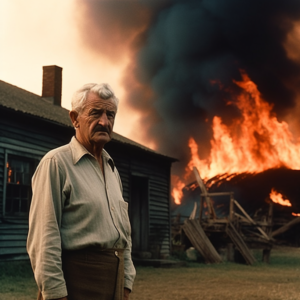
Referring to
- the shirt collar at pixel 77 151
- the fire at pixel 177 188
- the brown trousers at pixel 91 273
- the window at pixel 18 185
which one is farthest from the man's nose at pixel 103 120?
the fire at pixel 177 188

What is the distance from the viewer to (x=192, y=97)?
40.6m

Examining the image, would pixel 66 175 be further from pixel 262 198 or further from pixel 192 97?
pixel 192 97

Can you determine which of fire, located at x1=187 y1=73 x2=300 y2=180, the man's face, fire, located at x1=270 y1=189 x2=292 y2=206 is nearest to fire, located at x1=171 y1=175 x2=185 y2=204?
fire, located at x1=187 y1=73 x2=300 y2=180

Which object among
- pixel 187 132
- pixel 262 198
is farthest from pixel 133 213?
pixel 187 132

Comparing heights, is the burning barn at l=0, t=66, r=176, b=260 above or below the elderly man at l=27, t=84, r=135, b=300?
above

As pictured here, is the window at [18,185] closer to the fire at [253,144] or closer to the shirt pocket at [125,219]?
the shirt pocket at [125,219]

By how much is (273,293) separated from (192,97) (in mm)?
32173

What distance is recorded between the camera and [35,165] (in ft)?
41.9

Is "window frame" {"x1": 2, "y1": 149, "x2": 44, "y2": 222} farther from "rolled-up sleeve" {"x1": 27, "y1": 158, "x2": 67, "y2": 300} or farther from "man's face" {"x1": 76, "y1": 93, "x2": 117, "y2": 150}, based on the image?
"rolled-up sleeve" {"x1": 27, "y1": 158, "x2": 67, "y2": 300}

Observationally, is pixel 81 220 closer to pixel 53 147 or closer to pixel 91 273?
pixel 91 273

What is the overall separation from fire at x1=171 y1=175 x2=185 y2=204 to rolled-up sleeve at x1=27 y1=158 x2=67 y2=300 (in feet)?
107

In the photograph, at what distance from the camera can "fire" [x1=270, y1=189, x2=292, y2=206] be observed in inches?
1170

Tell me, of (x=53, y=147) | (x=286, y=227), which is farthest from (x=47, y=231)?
(x=286, y=227)

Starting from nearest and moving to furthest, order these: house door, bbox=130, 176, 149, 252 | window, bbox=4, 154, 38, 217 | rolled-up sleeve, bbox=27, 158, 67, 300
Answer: rolled-up sleeve, bbox=27, 158, 67, 300, window, bbox=4, 154, 38, 217, house door, bbox=130, 176, 149, 252
